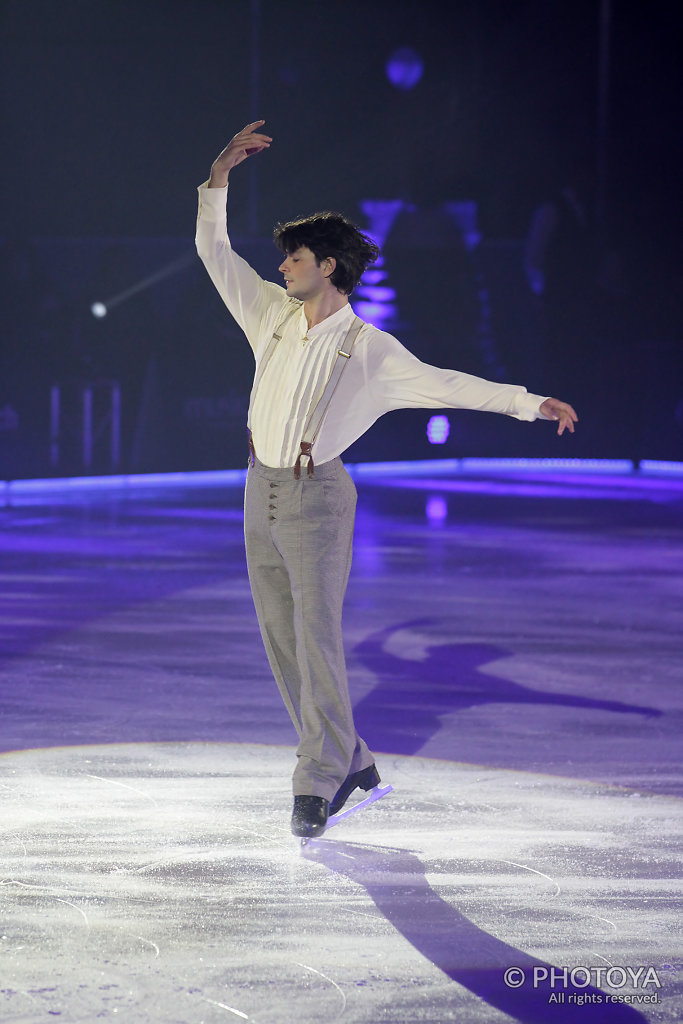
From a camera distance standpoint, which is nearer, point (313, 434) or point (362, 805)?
point (313, 434)

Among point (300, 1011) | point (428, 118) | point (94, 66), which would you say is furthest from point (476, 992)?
point (428, 118)

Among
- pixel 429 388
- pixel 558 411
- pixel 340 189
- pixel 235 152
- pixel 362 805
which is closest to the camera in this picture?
pixel 558 411

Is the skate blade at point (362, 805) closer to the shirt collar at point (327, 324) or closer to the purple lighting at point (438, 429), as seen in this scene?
the shirt collar at point (327, 324)

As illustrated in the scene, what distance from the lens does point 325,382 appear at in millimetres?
3818

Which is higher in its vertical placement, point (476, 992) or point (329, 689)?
point (329, 689)

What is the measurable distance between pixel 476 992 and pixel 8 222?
44.2 ft

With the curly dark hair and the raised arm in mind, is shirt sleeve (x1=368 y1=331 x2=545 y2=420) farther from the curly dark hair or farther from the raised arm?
the raised arm

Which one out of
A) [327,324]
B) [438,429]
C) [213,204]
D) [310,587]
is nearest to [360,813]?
[310,587]

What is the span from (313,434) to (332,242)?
537 millimetres

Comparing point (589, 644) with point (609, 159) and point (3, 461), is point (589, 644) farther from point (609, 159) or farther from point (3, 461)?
point (609, 159)

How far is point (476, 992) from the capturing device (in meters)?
2.90

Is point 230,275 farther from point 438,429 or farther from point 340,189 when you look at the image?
point 438,429

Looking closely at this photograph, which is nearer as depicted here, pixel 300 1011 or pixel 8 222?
pixel 300 1011

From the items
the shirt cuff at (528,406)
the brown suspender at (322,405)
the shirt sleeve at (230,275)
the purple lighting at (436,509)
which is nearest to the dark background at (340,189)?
the purple lighting at (436,509)
